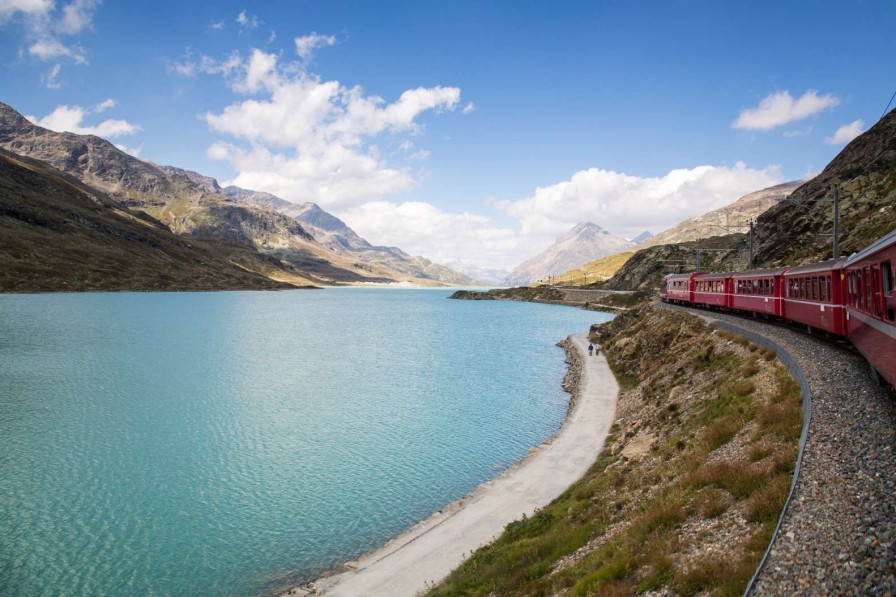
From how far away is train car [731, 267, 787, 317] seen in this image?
4353 cm

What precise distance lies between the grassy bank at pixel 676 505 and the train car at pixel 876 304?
3.19 meters

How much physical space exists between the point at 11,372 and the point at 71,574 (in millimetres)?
54481

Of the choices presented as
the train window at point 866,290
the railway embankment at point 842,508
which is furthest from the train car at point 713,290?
the railway embankment at point 842,508

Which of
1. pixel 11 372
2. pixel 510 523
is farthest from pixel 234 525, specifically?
pixel 11 372

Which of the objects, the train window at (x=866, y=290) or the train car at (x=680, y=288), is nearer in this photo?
the train window at (x=866, y=290)

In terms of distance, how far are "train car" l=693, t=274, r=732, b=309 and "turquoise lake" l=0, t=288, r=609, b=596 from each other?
2185 cm

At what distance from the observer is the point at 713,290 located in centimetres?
6781

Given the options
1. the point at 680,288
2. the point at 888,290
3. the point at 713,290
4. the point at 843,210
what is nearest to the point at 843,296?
the point at 888,290

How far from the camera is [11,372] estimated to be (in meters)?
63.3

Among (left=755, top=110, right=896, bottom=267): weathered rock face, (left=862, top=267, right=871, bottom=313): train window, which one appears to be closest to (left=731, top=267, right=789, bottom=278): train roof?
(left=755, top=110, right=896, bottom=267): weathered rock face

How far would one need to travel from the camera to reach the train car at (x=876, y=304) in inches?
719

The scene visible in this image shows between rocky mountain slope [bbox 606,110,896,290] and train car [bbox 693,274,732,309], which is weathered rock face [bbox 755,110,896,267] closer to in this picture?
rocky mountain slope [bbox 606,110,896,290]

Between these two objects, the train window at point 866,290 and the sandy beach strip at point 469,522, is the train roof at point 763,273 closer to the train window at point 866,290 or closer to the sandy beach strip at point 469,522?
the sandy beach strip at point 469,522

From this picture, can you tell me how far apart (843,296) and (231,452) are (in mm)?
41056
